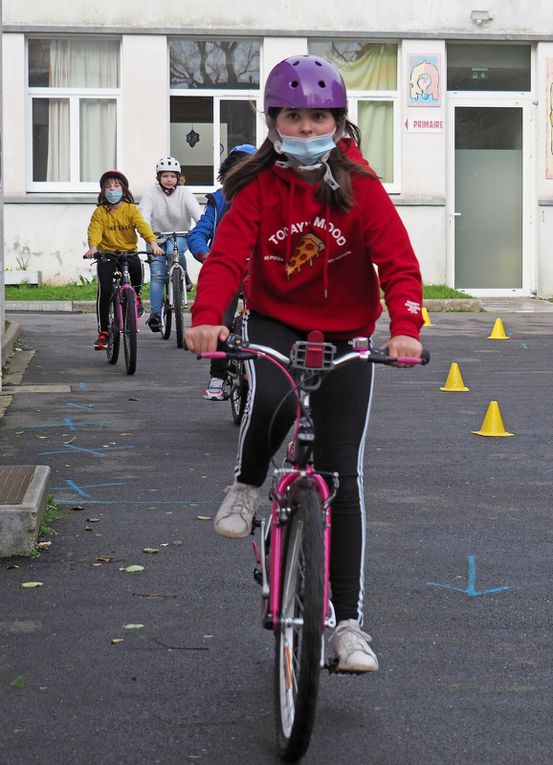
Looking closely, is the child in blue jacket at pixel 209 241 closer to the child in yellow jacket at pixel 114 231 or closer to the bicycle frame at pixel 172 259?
the child in yellow jacket at pixel 114 231

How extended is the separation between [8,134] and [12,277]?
2.30 meters

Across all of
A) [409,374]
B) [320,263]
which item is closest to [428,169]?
[409,374]

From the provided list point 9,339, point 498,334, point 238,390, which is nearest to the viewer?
point 238,390

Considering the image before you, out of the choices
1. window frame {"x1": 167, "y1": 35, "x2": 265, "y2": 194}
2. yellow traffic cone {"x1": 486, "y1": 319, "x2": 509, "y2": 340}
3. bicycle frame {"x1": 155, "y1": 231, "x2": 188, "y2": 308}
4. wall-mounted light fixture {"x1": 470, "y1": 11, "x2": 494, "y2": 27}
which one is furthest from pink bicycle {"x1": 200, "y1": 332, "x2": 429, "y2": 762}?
wall-mounted light fixture {"x1": 470, "y1": 11, "x2": 494, "y2": 27}

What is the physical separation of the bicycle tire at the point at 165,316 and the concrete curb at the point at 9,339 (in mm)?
1625

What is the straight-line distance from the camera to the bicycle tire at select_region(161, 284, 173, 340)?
16.3 meters

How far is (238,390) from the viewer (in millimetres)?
9891

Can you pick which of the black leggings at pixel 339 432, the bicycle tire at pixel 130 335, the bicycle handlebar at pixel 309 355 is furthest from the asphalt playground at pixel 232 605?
the bicycle tire at pixel 130 335

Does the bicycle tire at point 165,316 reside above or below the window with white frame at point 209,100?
below

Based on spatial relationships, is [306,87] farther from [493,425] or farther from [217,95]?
[217,95]

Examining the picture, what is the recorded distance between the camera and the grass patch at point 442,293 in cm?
2228

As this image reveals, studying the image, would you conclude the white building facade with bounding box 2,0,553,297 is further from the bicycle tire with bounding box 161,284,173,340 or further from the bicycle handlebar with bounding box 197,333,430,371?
the bicycle handlebar with bounding box 197,333,430,371

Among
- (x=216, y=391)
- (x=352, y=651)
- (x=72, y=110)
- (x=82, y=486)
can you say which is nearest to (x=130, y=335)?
(x=216, y=391)

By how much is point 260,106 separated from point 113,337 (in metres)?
10.5
